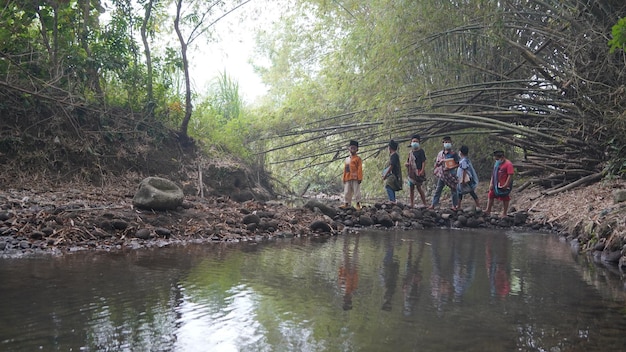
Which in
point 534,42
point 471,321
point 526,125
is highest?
point 534,42

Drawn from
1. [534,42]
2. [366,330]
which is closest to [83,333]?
[366,330]

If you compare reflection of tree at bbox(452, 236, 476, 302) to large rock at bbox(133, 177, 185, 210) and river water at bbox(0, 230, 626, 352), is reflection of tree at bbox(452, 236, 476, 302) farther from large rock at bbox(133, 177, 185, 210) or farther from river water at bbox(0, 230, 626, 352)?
large rock at bbox(133, 177, 185, 210)

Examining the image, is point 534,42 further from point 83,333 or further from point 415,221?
point 83,333

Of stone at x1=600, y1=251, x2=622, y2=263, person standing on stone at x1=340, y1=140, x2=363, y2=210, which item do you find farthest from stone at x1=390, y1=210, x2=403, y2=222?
stone at x1=600, y1=251, x2=622, y2=263

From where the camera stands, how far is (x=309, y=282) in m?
3.97

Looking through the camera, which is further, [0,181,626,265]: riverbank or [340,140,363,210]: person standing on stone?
[340,140,363,210]: person standing on stone

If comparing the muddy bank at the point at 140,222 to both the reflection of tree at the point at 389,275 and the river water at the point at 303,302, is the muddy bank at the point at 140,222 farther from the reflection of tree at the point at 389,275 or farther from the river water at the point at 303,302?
the reflection of tree at the point at 389,275

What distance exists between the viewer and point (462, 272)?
4602 millimetres

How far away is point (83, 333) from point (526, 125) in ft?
32.3

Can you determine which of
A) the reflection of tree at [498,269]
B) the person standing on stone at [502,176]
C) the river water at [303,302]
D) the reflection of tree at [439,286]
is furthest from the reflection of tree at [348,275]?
the person standing on stone at [502,176]

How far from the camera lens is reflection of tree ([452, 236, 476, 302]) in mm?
3827

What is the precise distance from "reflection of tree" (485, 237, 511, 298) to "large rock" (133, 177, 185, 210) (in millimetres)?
3742

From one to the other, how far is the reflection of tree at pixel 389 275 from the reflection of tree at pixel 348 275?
9.1 inches

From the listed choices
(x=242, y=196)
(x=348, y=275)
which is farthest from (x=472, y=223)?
(x=348, y=275)
